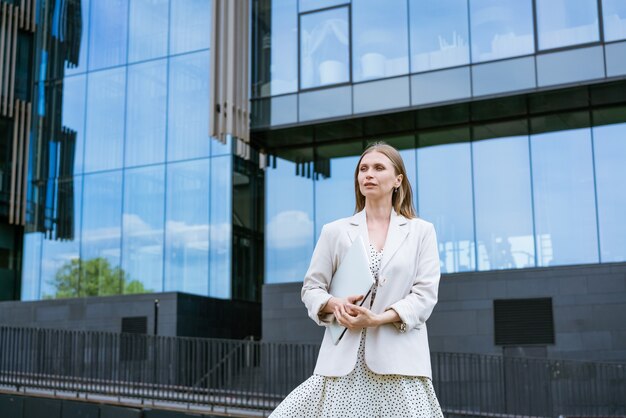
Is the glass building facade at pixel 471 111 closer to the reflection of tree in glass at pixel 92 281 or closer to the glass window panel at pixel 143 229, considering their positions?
the glass window panel at pixel 143 229

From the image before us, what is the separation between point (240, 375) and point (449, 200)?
921 cm

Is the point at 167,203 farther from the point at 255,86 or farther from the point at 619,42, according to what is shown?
the point at 619,42

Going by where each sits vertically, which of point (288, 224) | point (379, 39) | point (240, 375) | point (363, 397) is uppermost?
point (379, 39)

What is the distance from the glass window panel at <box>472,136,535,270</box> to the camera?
2323 cm

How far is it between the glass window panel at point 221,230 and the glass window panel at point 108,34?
20.8 ft

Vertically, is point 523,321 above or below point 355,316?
above

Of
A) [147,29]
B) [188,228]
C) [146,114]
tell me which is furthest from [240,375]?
[147,29]

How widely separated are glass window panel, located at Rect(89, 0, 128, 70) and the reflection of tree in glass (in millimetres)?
7307

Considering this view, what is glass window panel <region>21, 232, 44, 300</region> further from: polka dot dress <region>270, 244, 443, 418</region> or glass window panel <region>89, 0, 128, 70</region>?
polka dot dress <region>270, 244, 443, 418</region>

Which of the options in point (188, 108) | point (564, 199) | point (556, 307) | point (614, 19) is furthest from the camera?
point (188, 108)

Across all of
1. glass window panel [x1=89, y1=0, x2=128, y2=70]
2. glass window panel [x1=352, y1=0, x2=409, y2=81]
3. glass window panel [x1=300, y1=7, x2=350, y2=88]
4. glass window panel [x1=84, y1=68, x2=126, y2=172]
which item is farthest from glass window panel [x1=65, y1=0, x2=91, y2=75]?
glass window panel [x1=352, y1=0, x2=409, y2=81]

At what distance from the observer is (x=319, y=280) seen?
3779 millimetres

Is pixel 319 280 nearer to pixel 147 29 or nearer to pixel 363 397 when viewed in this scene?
pixel 363 397

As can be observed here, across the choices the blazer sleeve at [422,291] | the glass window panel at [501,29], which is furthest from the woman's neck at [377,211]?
the glass window panel at [501,29]
